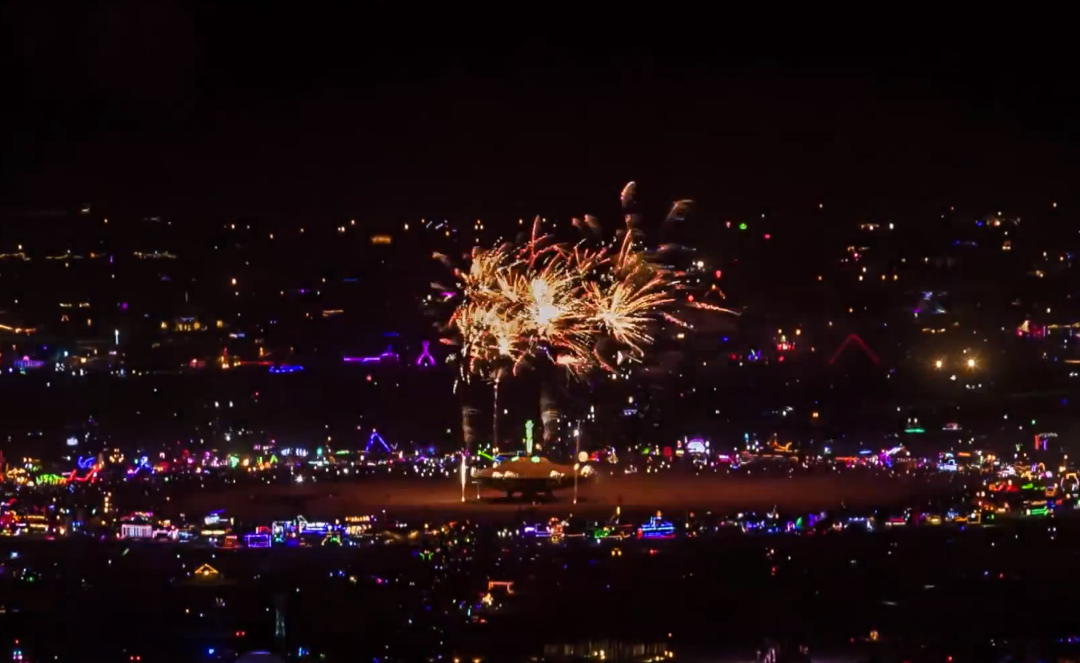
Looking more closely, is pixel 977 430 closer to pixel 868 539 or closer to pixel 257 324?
pixel 868 539

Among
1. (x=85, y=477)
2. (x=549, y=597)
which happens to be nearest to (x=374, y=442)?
(x=85, y=477)

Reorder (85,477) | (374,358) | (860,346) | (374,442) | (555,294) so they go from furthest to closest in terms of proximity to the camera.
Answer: (374,358), (860,346), (374,442), (85,477), (555,294)

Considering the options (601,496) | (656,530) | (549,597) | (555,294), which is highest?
(555,294)

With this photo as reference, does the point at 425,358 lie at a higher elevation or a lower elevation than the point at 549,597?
higher

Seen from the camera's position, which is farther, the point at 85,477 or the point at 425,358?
the point at 425,358

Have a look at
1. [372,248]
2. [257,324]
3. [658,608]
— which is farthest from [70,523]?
[372,248]

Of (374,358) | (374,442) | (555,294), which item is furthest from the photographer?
(374,358)

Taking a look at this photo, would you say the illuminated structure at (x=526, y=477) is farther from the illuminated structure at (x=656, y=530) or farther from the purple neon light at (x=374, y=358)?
the purple neon light at (x=374, y=358)

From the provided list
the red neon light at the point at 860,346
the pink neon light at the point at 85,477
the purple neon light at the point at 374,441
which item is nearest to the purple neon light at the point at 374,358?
the purple neon light at the point at 374,441

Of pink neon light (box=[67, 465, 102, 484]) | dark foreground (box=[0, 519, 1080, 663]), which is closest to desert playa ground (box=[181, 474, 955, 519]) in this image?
dark foreground (box=[0, 519, 1080, 663])

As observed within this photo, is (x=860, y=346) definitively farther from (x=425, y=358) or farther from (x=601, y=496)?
(x=601, y=496)

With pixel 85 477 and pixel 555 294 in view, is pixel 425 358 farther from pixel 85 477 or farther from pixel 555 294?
pixel 555 294
